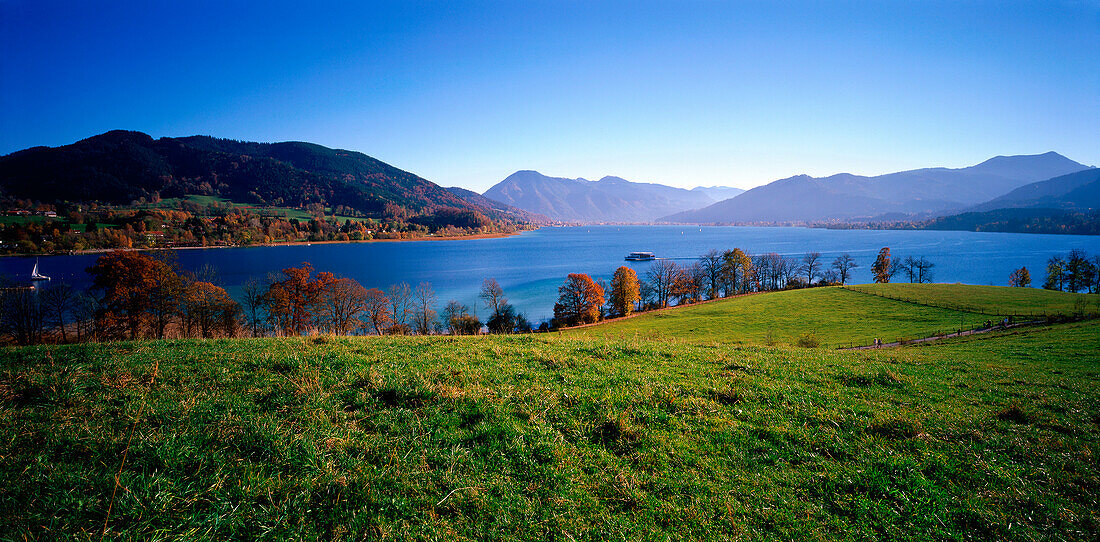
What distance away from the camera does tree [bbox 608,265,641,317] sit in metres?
58.6

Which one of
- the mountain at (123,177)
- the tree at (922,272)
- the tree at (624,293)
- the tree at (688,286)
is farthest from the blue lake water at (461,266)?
the mountain at (123,177)

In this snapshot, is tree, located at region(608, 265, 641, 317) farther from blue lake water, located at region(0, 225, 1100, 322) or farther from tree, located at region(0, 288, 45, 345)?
tree, located at region(0, 288, 45, 345)

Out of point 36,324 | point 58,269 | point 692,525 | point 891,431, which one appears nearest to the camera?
point 692,525

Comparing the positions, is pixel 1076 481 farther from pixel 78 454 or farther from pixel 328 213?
pixel 328 213

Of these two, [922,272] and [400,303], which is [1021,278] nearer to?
[922,272]

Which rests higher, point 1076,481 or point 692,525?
point 692,525

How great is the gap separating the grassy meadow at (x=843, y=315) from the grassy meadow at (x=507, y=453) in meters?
28.5

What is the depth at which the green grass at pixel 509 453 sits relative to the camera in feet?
11.5

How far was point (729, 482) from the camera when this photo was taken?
459 centimetres

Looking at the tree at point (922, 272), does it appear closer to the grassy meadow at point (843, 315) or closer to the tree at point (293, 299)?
the grassy meadow at point (843, 315)

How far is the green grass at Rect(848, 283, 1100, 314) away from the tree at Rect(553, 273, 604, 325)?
43.2 metres

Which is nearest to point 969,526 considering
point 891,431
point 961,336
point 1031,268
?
point 891,431

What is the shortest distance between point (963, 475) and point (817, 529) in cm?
269

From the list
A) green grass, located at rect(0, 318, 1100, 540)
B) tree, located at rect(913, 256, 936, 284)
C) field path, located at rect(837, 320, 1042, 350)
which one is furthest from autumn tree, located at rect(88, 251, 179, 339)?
tree, located at rect(913, 256, 936, 284)
